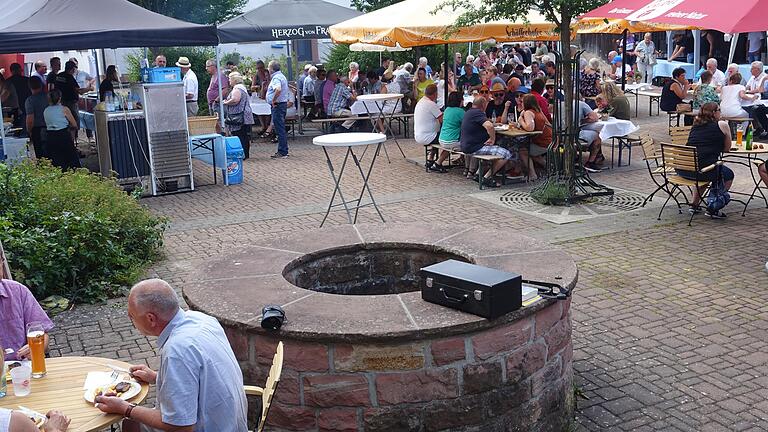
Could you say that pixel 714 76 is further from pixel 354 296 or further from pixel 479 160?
pixel 354 296

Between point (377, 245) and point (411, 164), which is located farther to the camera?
point (411, 164)

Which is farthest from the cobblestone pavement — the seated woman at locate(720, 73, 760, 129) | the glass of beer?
the seated woman at locate(720, 73, 760, 129)

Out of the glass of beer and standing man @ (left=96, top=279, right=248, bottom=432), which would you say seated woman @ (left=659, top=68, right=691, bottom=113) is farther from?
the glass of beer

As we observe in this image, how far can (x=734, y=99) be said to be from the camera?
15172mm

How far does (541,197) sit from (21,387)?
27.4 ft

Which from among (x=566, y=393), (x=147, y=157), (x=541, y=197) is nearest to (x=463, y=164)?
(x=541, y=197)

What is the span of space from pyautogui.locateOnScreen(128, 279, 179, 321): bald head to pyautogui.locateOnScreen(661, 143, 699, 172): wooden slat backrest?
7.58 m

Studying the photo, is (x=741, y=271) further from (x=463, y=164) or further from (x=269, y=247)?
(x=463, y=164)

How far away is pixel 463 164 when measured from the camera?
47.1ft

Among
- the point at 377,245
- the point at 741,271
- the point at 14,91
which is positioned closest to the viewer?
the point at 377,245

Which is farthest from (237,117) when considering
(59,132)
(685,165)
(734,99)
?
(734,99)

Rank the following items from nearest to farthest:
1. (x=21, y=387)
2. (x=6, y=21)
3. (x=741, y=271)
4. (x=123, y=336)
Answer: (x=21, y=387) → (x=123, y=336) → (x=741, y=271) → (x=6, y=21)

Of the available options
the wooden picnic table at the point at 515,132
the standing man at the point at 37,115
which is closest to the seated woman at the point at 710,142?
the wooden picnic table at the point at 515,132

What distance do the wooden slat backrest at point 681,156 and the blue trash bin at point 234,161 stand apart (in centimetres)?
672
